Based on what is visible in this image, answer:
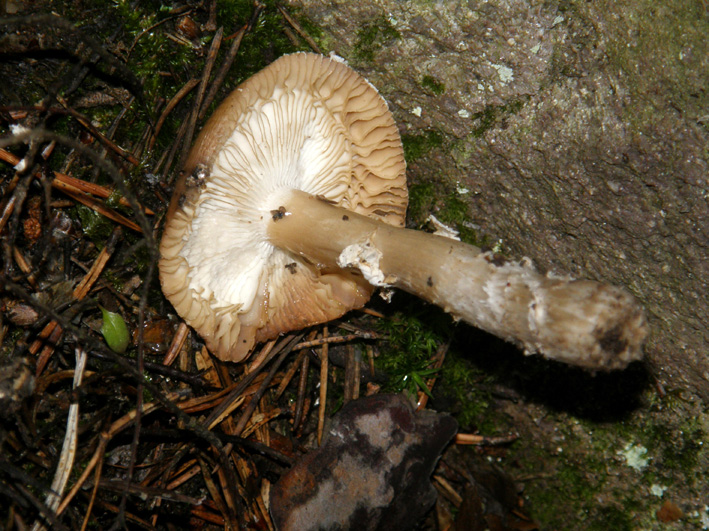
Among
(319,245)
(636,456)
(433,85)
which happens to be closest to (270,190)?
(319,245)

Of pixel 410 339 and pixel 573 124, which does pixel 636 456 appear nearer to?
pixel 410 339

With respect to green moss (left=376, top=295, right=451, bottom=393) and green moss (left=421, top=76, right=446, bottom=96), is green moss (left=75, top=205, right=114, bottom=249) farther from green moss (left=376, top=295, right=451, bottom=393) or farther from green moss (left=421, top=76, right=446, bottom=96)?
green moss (left=421, top=76, right=446, bottom=96)

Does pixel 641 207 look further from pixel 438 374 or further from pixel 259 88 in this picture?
pixel 259 88

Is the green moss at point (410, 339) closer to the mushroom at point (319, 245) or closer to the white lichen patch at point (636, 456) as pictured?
the mushroom at point (319, 245)

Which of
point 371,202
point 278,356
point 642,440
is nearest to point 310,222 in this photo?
point 371,202

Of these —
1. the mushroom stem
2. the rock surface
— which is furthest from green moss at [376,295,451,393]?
the mushroom stem

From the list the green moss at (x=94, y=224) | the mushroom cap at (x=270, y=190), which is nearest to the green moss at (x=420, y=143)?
Result: the mushroom cap at (x=270, y=190)
